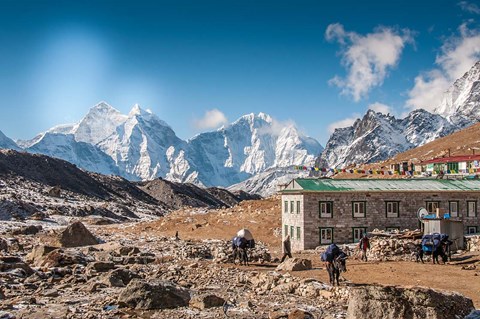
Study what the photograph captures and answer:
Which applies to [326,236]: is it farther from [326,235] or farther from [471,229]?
[471,229]

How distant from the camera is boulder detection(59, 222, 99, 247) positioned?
50031 millimetres

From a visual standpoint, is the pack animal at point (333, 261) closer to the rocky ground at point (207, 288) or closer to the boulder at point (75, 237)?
the rocky ground at point (207, 288)

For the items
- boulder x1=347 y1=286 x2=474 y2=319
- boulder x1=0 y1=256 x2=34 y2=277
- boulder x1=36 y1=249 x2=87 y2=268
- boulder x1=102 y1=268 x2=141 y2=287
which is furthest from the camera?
boulder x1=36 y1=249 x2=87 y2=268

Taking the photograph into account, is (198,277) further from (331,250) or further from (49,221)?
(49,221)

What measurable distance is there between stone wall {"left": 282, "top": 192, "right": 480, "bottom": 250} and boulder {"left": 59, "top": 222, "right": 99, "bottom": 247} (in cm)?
2022

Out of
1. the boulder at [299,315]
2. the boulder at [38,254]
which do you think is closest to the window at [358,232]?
the boulder at [38,254]

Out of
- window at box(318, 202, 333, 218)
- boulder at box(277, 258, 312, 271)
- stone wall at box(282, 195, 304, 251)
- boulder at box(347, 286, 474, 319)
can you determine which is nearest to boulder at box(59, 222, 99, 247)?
stone wall at box(282, 195, 304, 251)

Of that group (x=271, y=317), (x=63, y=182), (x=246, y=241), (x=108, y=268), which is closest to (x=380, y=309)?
(x=271, y=317)

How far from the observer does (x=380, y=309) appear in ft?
51.1

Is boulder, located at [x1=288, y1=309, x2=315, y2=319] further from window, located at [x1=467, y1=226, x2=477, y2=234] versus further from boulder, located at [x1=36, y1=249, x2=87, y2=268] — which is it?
window, located at [x1=467, y1=226, x2=477, y2=234]

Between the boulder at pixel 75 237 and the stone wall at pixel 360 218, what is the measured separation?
20.2 meters

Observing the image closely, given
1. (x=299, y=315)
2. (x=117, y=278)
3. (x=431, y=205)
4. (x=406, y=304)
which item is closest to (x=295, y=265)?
(x=117, y=278)

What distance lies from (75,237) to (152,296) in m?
32.3

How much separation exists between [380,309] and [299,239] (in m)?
30.6
